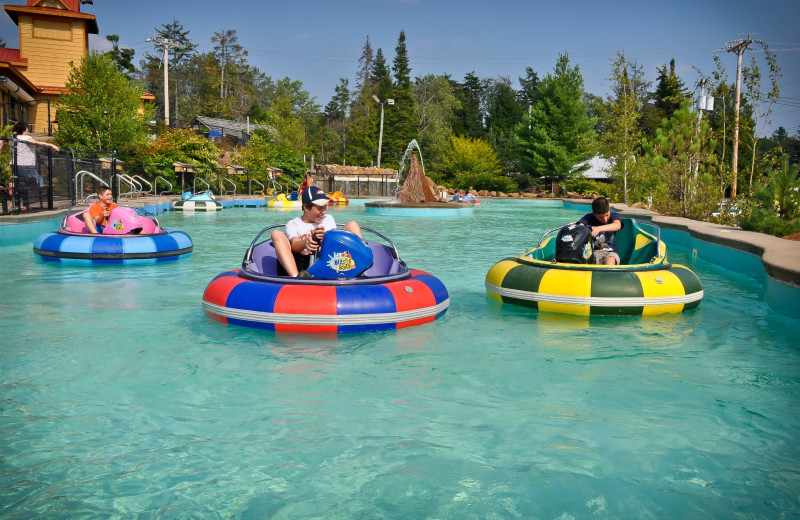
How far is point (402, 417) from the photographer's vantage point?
421 cm

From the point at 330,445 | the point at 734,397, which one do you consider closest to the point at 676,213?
the point at 734,397

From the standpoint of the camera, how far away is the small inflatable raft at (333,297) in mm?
5879

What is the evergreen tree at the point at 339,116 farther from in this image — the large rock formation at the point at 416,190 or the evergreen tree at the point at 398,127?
the large rock formation at the point at 416,190

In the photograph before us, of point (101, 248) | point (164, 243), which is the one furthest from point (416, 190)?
point (101, 248)

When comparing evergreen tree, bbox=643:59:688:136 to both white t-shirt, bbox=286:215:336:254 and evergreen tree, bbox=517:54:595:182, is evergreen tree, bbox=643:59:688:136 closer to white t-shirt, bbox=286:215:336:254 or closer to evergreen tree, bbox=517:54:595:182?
evergreen tree, bbox=517:54:595:182

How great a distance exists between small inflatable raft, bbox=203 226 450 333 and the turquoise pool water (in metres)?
0.17

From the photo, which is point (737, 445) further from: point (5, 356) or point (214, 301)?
point (5, 356)

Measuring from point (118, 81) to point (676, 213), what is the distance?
20238 millimetres

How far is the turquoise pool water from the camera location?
320 centimetres

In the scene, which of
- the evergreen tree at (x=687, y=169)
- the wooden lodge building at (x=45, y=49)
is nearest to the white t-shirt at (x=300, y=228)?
the evergreen tree at (x=687, y=169)

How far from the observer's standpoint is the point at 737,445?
150 inches

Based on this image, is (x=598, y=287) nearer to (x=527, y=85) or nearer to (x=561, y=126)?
(x=561, y=126)

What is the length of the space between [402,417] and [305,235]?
2.77 m

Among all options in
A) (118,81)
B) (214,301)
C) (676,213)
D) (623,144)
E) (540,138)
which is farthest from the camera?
(540,138)
